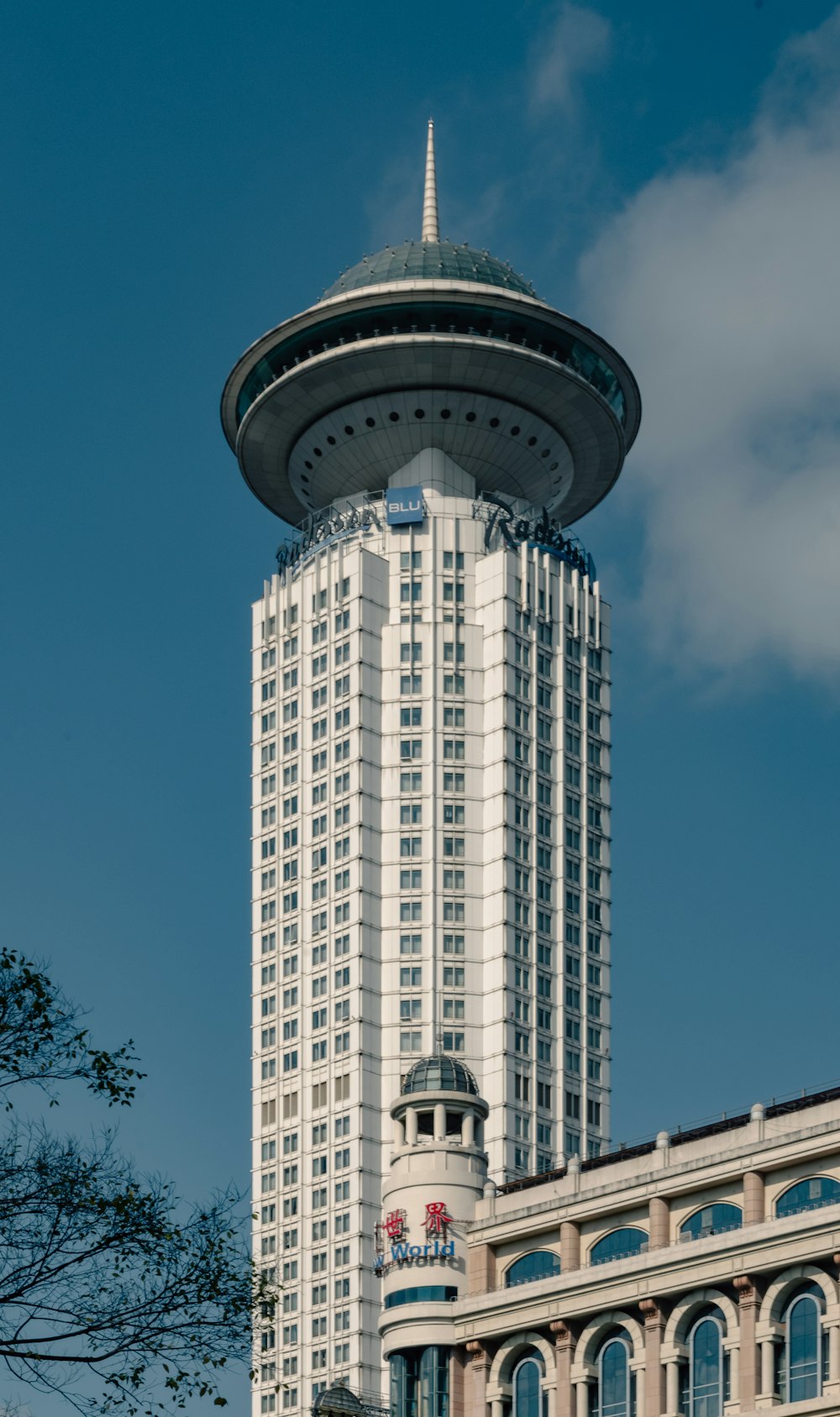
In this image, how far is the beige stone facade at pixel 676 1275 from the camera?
339 feet

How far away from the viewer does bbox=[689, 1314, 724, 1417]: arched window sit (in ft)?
347

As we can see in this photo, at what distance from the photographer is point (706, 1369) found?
350 feet

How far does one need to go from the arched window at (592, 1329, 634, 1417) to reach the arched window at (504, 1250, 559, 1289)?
5262mm

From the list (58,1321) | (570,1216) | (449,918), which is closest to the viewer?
(58,1321)

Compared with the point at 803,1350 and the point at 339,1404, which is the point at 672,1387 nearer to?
the point at 803,1350

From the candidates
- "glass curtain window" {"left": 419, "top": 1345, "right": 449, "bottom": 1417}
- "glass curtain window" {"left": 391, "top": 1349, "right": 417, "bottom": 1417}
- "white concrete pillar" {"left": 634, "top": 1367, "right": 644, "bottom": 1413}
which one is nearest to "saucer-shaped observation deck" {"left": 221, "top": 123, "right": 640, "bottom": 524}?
"glass curtain window" {"left": 391, "top": 1349, "right": 417, "bottom": 1417}

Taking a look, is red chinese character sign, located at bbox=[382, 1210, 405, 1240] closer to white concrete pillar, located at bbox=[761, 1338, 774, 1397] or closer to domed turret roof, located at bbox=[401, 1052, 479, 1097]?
domed turret roof, located at bbox=[401, 1052, 479, 1097]

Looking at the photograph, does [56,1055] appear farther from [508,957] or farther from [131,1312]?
[508,957]

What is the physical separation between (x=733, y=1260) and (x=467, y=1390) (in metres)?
18.7

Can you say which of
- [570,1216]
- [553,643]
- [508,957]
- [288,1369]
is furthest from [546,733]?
[570,1216]

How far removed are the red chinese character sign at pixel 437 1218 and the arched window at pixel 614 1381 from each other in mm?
12383

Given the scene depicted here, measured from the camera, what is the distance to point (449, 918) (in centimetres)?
18075

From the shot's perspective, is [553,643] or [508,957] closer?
[508,957]

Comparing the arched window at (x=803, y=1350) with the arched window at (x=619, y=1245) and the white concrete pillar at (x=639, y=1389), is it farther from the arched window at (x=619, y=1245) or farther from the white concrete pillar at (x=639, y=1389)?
the arched window at (x=619, y=1245)
